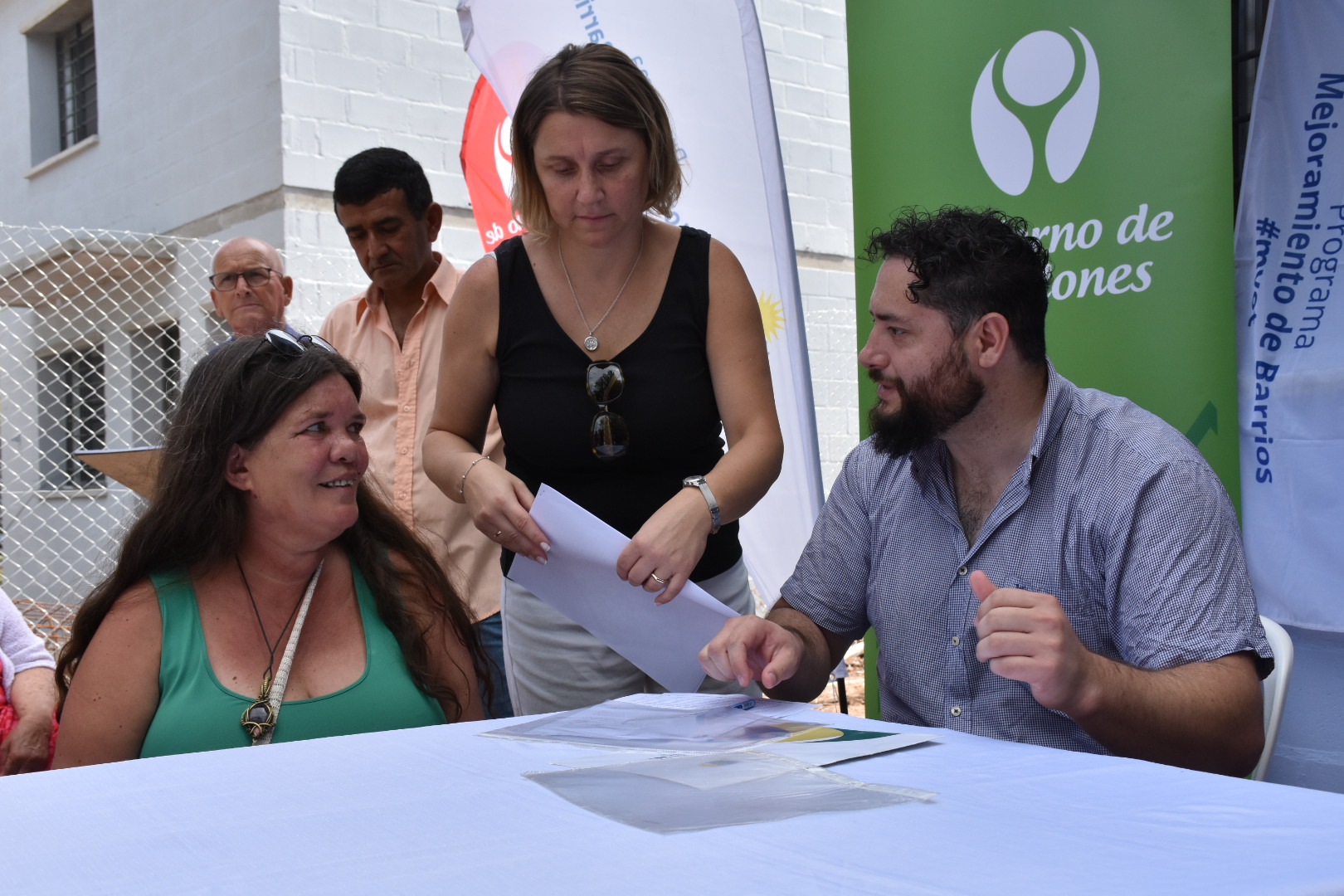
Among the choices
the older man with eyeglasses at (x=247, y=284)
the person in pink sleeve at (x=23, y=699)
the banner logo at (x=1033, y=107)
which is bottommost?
the person in pink sleeve at (x=23, y=699)

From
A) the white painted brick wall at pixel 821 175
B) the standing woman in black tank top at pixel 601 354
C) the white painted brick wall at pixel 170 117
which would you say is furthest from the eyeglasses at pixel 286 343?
the white painted brick wall at pixel 821 175

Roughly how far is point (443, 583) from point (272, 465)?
321mm

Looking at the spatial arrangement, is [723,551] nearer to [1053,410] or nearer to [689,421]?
[689,421]

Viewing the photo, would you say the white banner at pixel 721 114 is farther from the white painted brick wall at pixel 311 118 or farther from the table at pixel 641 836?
the white painted brick wall at pixel 311 118

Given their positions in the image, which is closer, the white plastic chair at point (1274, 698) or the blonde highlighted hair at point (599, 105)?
the white plastic chair at point (1274, 698)

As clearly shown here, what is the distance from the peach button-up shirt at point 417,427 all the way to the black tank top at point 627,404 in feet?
1.68

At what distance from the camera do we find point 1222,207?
87.9 inches

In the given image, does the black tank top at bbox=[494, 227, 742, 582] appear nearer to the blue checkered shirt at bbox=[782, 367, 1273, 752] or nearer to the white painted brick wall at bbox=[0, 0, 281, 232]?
the blue checkered shirt at bbox=[782, 367, 1273, 752]

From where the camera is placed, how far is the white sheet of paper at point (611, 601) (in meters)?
1.51

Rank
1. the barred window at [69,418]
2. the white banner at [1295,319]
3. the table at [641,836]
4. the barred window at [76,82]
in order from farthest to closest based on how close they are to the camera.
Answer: the barred window at [76,82] → the barred window at [69,418] → the white banner at [1295,319] → the table at [641,836]

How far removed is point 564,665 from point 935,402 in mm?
669

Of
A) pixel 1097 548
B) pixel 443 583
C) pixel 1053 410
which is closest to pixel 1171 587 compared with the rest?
pixel 1097 548

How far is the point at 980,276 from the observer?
1.63 metres

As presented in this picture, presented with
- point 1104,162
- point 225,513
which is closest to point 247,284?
point 225,513
